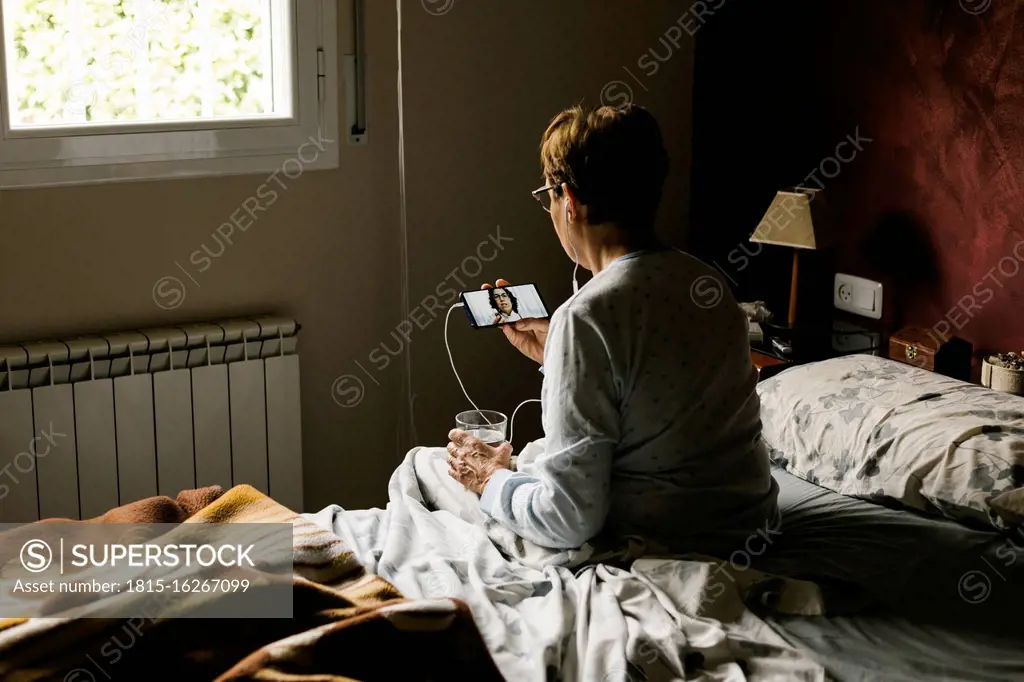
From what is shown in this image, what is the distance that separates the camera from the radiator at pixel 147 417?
8.21 ft

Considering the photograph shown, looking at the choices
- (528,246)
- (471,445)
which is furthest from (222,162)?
(471,445)

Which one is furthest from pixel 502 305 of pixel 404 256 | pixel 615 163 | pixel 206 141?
pixel 206 141

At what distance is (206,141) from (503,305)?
35.7 inches

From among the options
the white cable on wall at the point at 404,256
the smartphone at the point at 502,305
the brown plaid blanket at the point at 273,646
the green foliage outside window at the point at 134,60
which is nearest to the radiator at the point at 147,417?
the white cable on wall at the point at 404,256

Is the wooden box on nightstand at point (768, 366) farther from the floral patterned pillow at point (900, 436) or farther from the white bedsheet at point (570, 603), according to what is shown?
the white bedsheet at point (570, 603)

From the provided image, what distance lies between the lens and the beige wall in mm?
2580

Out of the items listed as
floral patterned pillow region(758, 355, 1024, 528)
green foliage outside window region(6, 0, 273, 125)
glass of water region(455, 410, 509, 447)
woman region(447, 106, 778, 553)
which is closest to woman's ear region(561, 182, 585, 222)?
woman region(447, 106, 778, 553)

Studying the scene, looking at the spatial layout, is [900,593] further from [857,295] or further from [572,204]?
[857,295]

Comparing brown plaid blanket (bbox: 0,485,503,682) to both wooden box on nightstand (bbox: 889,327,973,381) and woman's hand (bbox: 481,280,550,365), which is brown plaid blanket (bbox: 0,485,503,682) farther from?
wooden box on nightstand (bbox: 889,327,973,381)

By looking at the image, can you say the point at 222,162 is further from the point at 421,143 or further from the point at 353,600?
the point at 353,600

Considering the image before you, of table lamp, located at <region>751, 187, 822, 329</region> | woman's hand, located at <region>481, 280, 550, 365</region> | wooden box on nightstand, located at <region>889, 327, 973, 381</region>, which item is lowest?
wooden box on nightstand, located at <region>889, 327, 973, 381</region>

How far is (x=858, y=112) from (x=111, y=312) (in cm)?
194

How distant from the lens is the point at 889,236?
278cm

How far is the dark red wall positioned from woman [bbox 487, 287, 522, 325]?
3.30ft
